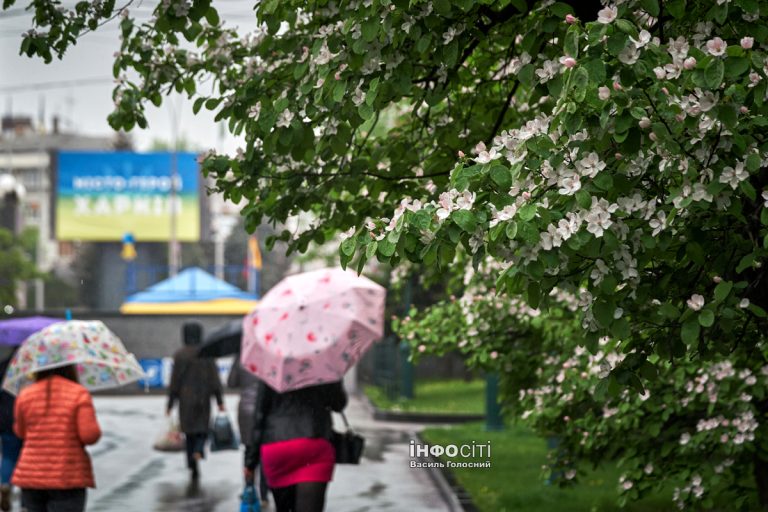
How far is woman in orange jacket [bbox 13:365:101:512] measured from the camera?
8.17 meters

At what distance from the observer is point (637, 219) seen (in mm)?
4656

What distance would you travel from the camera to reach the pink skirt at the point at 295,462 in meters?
8.40

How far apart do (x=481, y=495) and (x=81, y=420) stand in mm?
5396

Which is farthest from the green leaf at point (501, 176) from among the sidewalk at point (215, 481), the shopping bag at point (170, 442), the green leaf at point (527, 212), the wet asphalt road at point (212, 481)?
the shopping bag at point (170, 442)

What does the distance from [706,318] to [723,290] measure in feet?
0.42

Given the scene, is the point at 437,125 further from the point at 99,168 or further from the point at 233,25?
the point at 99,168

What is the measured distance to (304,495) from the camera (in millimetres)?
8289

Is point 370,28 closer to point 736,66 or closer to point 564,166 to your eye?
point 564,166

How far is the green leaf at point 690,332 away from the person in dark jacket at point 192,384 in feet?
33.4

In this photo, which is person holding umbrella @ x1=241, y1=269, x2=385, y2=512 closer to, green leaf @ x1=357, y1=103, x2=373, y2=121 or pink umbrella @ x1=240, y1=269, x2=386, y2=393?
pink umbrella @ x1=240, y1=269, x2=386, y2=393

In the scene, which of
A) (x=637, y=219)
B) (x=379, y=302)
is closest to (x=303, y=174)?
(x=379, y=302)

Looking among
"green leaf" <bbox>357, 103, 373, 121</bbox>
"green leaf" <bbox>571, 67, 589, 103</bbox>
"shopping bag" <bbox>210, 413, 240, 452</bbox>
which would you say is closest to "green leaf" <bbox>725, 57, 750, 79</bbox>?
"green leaf" <bbox>571, 67, 589, 103</bbox>

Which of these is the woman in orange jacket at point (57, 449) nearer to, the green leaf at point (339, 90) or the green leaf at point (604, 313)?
the green leaf at point (339, 90)

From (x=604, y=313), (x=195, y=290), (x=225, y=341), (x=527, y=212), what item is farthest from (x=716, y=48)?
(x=195, y=290)
